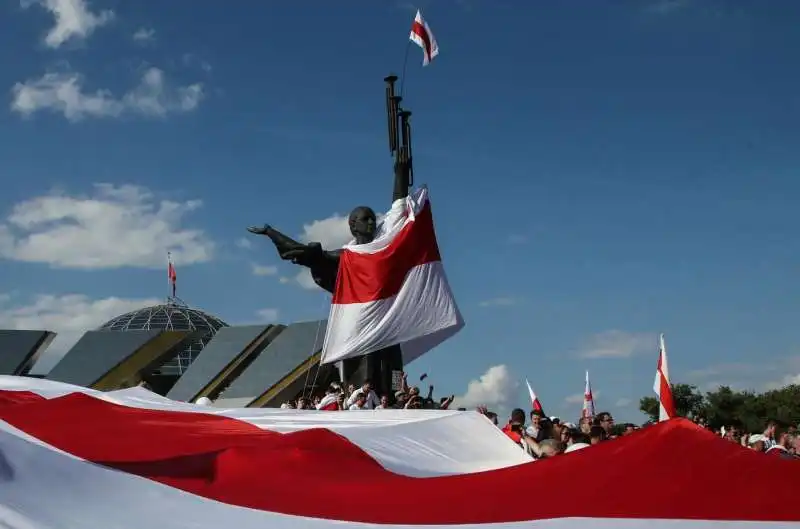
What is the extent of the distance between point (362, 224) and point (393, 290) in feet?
6.48

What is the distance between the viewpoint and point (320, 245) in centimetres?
2084

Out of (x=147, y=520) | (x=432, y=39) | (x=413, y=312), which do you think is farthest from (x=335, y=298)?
(x=147, y=520)

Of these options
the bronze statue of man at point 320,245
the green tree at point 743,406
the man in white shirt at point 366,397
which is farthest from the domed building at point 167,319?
the man in white shirt at point 366,397

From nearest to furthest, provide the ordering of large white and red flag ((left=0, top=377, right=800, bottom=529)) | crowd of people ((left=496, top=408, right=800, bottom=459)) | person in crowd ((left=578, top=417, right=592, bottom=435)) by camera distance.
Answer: large white and red flag ((left=0, top=377, right=800, bottom=529)) < crowd of people ((left=496, top=408, right=800, bottom=459)) < person in crowd ((left=578, top=417, right=592, bottom=435))

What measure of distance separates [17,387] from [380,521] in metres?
8.06

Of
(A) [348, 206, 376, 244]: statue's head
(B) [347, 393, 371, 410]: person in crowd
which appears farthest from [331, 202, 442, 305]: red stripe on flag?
(B) [347, 393, 371, 410]: person in crowd

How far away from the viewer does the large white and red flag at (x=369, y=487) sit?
4.95 metres

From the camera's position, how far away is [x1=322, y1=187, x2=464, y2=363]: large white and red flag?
1870 centimetres

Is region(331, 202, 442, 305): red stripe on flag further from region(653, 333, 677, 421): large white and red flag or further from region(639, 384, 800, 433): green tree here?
region(639, 384, 800, 433): green tree

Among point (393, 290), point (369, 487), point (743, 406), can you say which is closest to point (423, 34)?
point (393, 290)

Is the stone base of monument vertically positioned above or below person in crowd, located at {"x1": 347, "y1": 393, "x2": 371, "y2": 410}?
above

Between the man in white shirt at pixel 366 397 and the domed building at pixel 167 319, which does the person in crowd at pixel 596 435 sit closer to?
the man in white shirt at pixel 366 397

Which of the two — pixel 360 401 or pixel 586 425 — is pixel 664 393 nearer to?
pixel 586 425

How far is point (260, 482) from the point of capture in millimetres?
6207
